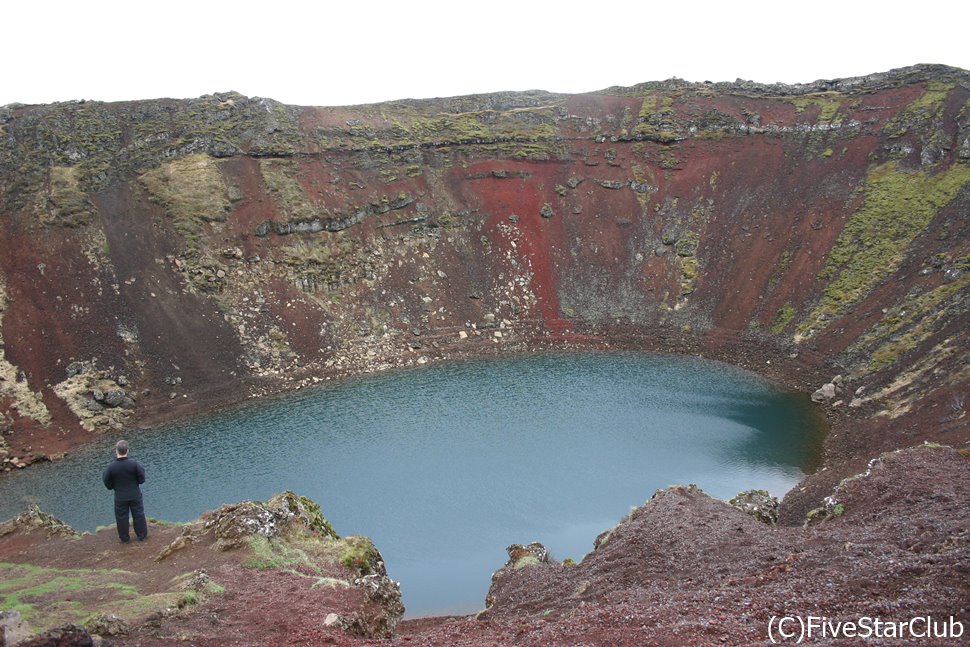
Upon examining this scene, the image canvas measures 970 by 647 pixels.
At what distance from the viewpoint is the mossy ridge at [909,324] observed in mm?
36812

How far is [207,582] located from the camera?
13.2 m

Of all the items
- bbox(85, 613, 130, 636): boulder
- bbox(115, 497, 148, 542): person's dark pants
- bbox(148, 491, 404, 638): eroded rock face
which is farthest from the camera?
bbox(115, 497, 148, 542): person's dark pants

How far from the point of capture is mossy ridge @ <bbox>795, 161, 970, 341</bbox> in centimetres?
4494

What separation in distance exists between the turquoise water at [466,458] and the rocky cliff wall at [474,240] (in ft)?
12.4

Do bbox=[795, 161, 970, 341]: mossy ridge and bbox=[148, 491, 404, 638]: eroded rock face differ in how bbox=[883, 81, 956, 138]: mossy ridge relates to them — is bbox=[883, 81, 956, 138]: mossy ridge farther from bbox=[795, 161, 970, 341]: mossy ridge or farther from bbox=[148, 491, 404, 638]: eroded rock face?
bbox=[148, 491, 404, 638]: eroded rock face

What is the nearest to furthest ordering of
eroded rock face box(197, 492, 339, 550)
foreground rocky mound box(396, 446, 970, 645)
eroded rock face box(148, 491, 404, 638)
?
1. foreground rocky mound box(396, 446, 970, 645)
2. eroded rock face box(148, 491, 404, 638)
3. eroded rock face box(197, 492, 339, 550)

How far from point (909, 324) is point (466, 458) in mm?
27521

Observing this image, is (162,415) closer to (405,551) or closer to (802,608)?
(405,551)

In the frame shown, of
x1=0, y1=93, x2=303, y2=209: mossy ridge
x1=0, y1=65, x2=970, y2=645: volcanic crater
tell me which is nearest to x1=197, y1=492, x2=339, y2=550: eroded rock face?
x1=0, y1=65, x2=970, y2=645: volcanic crater

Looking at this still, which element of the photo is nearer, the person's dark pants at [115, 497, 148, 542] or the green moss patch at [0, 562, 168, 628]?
the green moss patch at [0, 562, 168, 628]

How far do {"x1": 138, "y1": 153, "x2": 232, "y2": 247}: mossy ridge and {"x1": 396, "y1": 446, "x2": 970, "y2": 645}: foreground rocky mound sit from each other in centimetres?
4088

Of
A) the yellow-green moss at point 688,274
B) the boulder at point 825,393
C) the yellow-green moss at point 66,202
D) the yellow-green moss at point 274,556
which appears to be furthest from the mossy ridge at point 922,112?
the yellow-green moss at point 66,202

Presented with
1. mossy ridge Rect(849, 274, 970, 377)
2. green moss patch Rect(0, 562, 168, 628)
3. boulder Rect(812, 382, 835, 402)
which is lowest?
green moss patch Rect(0, 562, 168, 628)

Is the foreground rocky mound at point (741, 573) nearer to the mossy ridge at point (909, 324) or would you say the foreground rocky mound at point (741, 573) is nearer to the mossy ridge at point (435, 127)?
the mossy ridge at point (909, 324)
